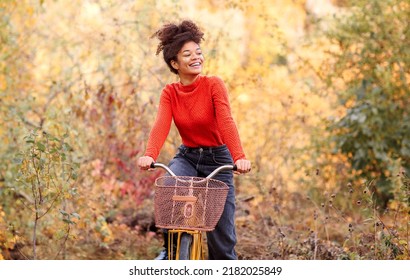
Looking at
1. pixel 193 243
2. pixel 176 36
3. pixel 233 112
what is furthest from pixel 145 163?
pixel 233 112

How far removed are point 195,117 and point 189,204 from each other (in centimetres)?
77

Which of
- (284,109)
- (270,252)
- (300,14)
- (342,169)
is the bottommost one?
(270,252)

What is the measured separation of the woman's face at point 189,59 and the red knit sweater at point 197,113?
0.30 feet

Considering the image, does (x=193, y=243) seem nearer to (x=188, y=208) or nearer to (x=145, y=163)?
(x=188, y=208)

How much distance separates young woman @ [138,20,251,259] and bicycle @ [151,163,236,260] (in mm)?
461

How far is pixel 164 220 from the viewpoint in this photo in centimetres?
467

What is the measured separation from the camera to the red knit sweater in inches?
204

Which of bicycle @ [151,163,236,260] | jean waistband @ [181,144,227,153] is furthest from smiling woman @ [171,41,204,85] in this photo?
bicycle @ [151,163,236,260]

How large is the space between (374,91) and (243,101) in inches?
66.1

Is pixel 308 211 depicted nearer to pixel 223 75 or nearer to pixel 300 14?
pixel 223 75

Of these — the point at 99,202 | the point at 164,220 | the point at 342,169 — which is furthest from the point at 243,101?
the point at 164,220

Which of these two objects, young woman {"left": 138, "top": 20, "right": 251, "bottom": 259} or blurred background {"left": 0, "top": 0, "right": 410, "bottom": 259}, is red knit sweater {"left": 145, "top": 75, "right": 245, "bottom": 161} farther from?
blurred background {"left": 0, "top": 0, "right": 410, "bottom": 259}

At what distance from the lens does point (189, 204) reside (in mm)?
4641

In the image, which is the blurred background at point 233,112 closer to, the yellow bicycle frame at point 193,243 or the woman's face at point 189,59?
the woman's face at point 189,59
